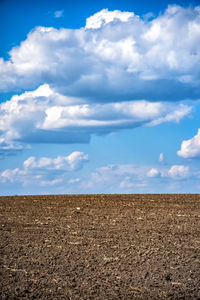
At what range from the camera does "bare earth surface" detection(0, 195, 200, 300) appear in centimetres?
685

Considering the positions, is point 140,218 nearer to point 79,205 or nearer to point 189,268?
point 79,205

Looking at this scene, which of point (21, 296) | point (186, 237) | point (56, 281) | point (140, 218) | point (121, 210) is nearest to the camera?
point (21, 296)

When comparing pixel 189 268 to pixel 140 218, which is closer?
pixel 189 268

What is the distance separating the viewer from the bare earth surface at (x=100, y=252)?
6852 mm

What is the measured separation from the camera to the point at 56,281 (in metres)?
7.16

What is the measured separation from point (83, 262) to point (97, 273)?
2.28ft

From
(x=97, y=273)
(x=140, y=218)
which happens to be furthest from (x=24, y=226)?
(x=97, y=273)

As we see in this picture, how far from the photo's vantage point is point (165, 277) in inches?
291

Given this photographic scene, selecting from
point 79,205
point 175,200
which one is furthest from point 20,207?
point 175,200

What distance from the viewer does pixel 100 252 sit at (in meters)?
8.87

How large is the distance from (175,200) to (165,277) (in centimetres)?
1050

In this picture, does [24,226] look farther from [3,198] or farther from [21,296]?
Result: [3,198]

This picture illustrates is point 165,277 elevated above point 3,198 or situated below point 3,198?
below

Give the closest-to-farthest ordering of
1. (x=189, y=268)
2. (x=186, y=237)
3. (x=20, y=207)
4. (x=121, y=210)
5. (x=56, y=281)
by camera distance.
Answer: (x=56, y=281) → (x=189, y=268) → (x=186, y=237) → (x=121, y=210) → (x=20, y=207)
